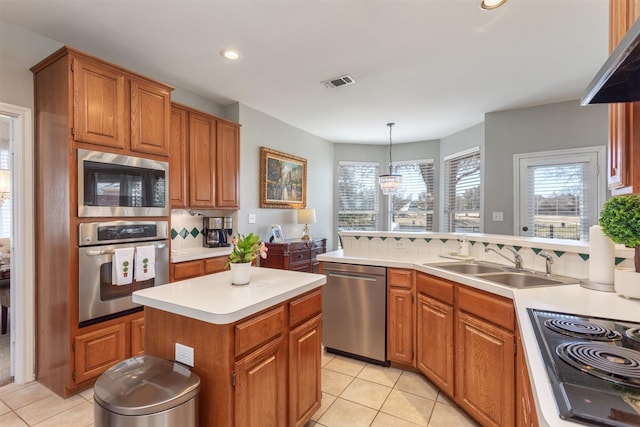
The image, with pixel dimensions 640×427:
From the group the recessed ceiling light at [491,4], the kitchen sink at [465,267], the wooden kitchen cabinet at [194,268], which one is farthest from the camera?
the wooden kitchen cabinet at [194,268]

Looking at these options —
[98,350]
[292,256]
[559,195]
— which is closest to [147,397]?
[98,350]

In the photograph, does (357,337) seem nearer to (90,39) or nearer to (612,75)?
(612,75)

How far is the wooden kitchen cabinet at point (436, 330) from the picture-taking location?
2.12 metres

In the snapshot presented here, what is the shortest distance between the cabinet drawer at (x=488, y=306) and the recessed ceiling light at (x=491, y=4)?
1930 mm

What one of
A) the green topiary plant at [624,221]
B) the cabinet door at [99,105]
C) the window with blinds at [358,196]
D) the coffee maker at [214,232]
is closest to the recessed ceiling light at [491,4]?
the green topiary plant at [624,221]

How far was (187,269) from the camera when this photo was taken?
2982 mm

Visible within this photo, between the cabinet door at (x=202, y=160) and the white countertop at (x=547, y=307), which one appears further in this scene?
the cabinet door at (x=202, y=160)

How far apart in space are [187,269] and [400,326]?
2.07 metres

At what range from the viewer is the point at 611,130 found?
1.37 m

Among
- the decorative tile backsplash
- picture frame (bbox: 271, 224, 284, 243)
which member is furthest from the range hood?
picture frame (bbox: 271, 224, 284, 243)

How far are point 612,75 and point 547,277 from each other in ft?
4.42

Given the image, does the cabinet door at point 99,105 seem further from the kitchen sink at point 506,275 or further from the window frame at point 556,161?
the window frame at point 556,161

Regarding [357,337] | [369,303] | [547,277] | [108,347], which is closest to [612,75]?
[547,277]

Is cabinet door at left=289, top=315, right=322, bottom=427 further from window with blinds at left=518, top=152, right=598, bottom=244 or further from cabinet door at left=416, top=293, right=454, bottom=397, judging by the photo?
window with blinds at left=518, top=152, right=598, bottom=244
